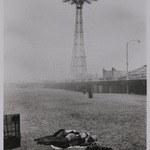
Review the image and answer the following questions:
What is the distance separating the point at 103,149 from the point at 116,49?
90cm

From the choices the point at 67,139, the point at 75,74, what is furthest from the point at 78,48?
the point at 67,139

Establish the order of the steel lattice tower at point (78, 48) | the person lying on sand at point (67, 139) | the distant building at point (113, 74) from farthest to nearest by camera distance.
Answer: the distant building at point (113, 74) < the steel lattice tower at point (78, 48) < the person lying on sand at point (67, 139)

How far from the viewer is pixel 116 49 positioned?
2805 mm

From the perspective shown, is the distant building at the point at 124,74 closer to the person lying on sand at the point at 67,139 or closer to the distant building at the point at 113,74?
the distant building at the point at 113,74

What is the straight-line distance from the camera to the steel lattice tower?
2.71 meters

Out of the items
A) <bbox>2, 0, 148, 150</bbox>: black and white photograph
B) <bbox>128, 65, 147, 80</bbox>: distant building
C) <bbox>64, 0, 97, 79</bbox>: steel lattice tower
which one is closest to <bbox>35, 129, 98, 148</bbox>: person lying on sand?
<bbox>2, 0, 148, 150</bbox>: black and white photograph

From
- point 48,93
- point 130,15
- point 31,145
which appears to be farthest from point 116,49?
point 31,145

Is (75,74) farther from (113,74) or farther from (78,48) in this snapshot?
(113,74)

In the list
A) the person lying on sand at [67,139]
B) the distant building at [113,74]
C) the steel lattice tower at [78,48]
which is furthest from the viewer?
the distant building at [113,74]

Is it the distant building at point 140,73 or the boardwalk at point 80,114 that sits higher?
the distant building at point 140,73

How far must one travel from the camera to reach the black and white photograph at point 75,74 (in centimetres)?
255

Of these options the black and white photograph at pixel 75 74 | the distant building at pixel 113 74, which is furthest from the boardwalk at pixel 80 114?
the distant building at pixel 113 74

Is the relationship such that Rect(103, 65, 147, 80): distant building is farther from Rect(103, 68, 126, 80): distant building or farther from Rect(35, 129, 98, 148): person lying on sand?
Rect(35, 129, 98, 148): person lying on sand

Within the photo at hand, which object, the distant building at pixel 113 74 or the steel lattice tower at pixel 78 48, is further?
the distant building at pixel 113 74
